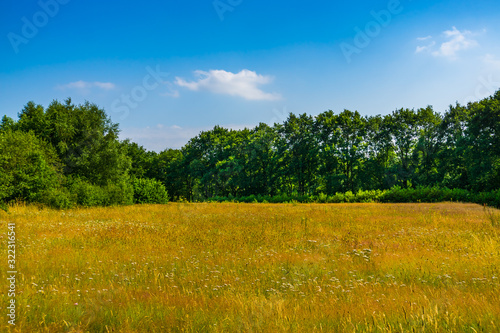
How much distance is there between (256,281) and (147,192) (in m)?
31.9

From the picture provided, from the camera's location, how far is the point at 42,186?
851 inches

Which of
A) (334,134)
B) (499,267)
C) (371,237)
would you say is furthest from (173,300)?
(334,134)

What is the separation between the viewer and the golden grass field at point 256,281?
3.65 m

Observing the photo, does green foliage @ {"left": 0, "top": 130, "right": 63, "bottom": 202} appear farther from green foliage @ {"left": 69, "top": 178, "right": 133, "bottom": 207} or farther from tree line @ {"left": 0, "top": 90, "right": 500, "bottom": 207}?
green foliage @ {"left": 69, "top": 178, "right": 133, "bottom": 207}

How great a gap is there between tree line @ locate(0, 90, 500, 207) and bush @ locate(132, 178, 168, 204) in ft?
0.40

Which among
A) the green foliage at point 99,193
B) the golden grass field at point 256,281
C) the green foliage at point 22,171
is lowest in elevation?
the golden grass field at point 256,281

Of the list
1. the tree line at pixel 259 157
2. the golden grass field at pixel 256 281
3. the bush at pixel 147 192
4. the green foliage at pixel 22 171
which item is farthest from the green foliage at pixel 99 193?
the golden grass field at pixel 256 281

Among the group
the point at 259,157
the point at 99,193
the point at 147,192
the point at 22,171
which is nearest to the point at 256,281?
the point at 22,171

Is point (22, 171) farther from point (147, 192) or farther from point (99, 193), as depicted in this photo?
point (147, 192)

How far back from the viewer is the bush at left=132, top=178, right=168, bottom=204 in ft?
114

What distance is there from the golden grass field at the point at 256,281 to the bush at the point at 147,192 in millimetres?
23786

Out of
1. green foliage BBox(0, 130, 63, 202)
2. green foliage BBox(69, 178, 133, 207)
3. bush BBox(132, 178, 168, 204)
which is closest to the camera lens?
green foliage BBox(0, 130, 63, 202)

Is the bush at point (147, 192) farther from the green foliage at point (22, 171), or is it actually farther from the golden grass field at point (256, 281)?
the golden grass field at point (256, 281)

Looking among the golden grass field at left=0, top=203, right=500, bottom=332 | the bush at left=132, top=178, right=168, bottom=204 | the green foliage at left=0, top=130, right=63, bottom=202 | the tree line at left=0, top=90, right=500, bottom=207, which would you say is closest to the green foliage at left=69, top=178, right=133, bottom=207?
the tree line at left=0, top=90, right=500, bottom=207
